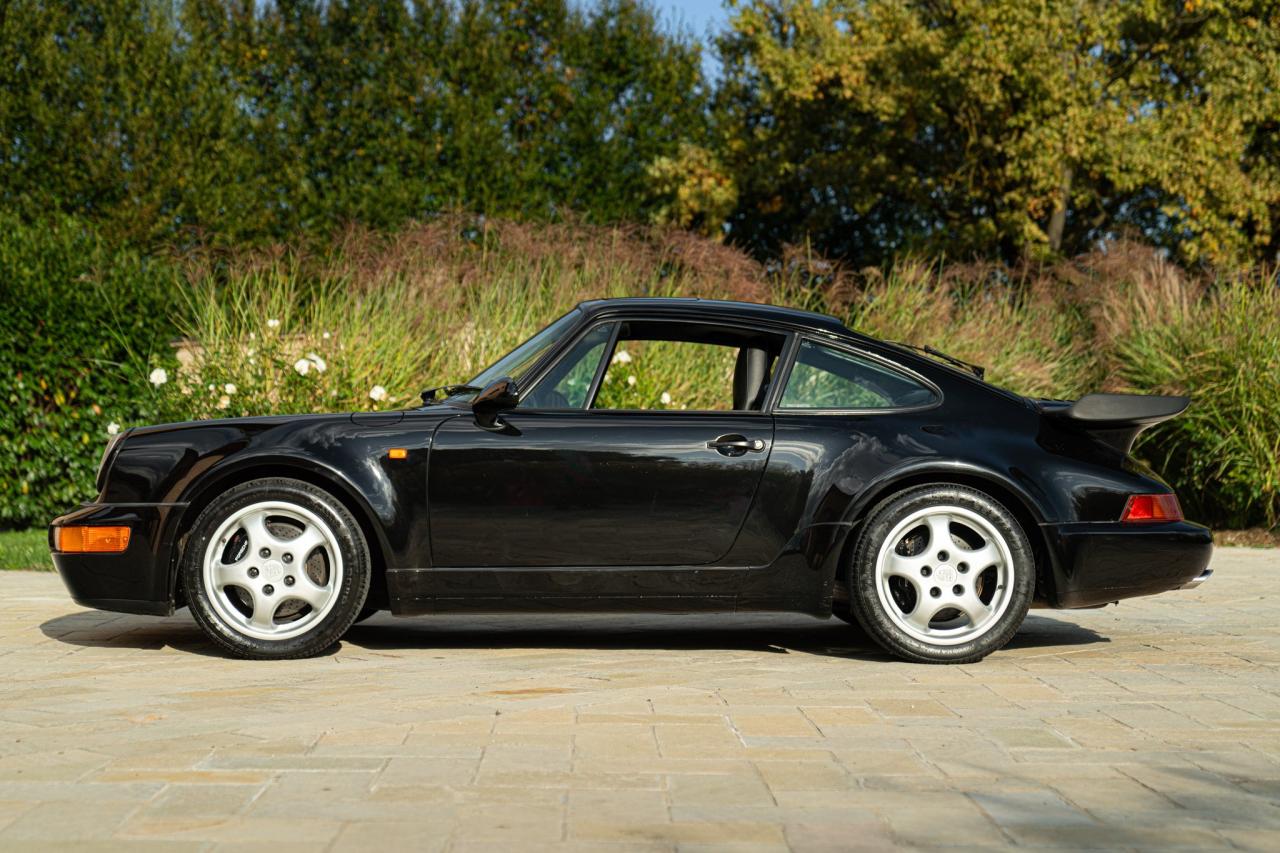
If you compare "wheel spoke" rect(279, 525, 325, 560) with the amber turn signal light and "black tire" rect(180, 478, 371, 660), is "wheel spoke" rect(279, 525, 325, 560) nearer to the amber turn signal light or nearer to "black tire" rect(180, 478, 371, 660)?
"black tire" rect(180, 478, 371, 660)

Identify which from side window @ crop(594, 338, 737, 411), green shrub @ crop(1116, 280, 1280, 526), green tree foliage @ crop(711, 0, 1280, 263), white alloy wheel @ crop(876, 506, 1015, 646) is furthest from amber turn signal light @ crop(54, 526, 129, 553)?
green tree foliage @ crop(711, 0, 1280, 263)

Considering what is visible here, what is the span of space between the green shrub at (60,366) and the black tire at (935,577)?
7517mm

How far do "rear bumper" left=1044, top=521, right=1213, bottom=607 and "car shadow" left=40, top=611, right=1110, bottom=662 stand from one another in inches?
23.3

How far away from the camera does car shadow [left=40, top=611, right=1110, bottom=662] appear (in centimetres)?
673

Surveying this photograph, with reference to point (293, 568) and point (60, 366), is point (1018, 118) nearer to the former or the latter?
point (60, 366)

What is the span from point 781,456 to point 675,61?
24.8 meters

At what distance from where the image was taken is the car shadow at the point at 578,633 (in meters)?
6.73

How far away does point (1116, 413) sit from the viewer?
20.7 ft

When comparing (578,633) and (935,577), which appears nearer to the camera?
(935,577)

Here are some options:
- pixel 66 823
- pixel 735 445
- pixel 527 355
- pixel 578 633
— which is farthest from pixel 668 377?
pixel 66 823

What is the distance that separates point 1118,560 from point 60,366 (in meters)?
8.80

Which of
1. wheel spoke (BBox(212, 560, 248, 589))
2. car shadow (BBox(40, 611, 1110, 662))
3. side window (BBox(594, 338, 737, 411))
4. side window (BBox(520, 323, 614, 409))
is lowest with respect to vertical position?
car shadow (BBox(40, 611, 1110, 662))

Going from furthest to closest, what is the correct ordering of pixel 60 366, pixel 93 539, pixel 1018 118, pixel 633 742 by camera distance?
pixel 1018 118, pixel 60 366, pixel 93 539, pixel 633 742

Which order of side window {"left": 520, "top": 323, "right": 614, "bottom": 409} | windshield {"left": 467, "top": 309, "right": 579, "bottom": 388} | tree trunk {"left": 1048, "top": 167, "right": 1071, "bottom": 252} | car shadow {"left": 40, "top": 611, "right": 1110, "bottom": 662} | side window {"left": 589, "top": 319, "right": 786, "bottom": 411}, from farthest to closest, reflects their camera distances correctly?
tree trunk {"left": 1048, "top": 167, "right": 1071, "bottom": 252} → side window {"left": 589, "top": 319, "right": 786, "bottom": 411} → car shadow {"left": 40, "top": 611, "right": 1110, "bottom": 662} → windshield {"left": 467, "top": 309, "right": 579, "bottom": 388} → side window {"left": 520, "top": 323, "right": 614, "bottom": 409}
